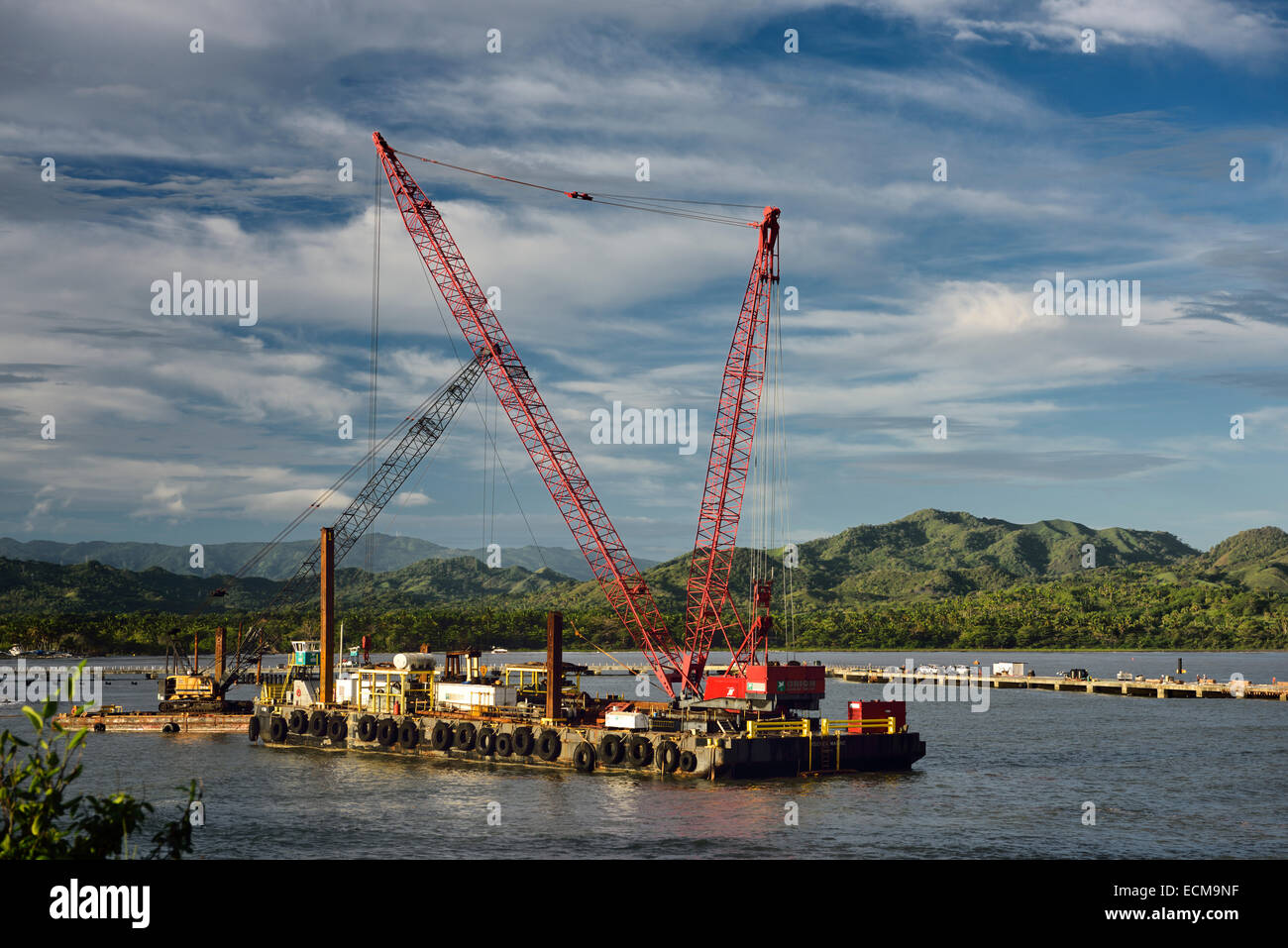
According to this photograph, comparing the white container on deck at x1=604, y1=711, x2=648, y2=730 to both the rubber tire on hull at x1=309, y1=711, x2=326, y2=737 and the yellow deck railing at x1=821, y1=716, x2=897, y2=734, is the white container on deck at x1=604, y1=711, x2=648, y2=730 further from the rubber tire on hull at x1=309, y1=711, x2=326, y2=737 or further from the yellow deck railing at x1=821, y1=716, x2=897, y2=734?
the rubber tire on hull at x1=309, y1=711, x2=326, y2=737

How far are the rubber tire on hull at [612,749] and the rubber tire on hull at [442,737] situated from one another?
15663 mm

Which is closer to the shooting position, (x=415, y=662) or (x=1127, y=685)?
(x=415, y=662)

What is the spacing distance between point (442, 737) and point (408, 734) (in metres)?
4.53

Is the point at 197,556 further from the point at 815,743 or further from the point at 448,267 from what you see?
the point at 815,743

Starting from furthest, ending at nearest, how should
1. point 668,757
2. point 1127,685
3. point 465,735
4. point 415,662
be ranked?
point 1127,685 → point 415,662 → point 465,735 → point 668,757

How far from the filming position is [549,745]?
83.4 meters

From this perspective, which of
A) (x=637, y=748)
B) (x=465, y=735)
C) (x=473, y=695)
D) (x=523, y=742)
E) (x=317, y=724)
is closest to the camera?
(x=637, y=748)

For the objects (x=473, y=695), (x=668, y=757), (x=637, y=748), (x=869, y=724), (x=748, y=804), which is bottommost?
(x=748, y=804)

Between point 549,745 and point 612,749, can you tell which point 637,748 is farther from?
point 549,745

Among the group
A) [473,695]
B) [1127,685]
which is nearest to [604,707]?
[473,695]

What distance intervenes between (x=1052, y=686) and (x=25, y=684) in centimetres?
15605
